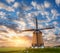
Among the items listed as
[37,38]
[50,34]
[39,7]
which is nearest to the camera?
[39,7]

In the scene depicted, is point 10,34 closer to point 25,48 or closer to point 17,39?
point 17,39

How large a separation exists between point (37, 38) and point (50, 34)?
623 centimetres

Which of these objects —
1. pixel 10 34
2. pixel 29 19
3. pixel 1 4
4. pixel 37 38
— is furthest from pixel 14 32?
pixel 37 38

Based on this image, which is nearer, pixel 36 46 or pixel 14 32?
pixel 14 32

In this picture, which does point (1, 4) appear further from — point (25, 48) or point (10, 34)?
A: point (25, 48)

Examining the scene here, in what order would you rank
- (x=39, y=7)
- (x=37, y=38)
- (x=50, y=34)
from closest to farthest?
1. (x=39, y=7)
2. (x=50, y=34)
3. (x=37, y=38)

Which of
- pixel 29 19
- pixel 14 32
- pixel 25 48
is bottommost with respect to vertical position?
pixel 25 48

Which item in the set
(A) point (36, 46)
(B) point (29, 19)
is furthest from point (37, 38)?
(B) point (29, 19)

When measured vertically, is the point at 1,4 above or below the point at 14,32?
above

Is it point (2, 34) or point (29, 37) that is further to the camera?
point (29, 37)

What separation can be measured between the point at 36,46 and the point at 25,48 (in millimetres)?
6076

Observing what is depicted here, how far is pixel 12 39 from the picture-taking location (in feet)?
43.3

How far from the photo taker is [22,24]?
1280 centimetres

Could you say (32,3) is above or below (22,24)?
above
